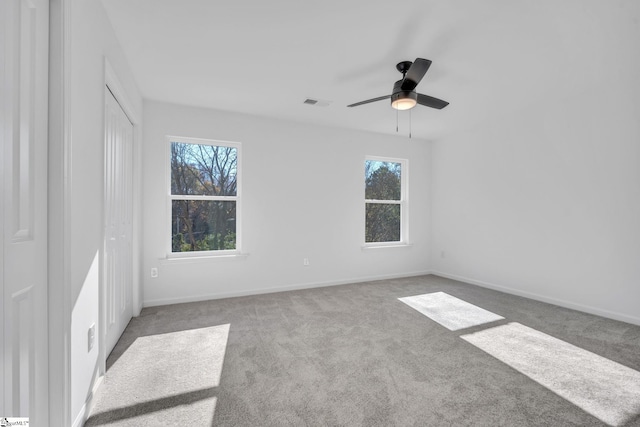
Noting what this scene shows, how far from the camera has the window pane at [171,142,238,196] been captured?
12.9 ft

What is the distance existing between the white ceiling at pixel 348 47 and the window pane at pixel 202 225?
136cm

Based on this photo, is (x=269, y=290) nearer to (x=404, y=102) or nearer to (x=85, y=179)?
(x=85, y=179)

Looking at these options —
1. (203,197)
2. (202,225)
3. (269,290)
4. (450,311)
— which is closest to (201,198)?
(203,197)

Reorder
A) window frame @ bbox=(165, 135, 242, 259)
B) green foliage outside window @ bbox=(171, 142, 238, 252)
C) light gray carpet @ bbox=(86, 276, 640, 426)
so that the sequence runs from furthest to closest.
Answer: green foliage outside window @ bbox=(171, 142, 238, 252), window frame @ bbox=(165, 135, 242, 259), light gray carpet @ bbox=(86, 276, 640, 426)

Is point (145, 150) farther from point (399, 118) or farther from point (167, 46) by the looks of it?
point (399, 118)

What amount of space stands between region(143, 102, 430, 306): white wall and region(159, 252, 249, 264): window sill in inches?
0.9

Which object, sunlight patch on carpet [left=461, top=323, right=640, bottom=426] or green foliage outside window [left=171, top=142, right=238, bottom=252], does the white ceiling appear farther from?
sunlight patch on carpet [left=461, top=323, right=640, bottom=426]

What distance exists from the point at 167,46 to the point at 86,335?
230 centimetres

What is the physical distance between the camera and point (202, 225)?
4035mm

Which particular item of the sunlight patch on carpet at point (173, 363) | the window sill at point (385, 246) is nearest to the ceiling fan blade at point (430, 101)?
the window sill at point (385, 246)

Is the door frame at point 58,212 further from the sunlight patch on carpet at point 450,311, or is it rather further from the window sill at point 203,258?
the sunlight patch on carpet at point 450,311

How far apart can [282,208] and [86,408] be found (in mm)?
3078

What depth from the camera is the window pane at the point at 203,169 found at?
3918 mm

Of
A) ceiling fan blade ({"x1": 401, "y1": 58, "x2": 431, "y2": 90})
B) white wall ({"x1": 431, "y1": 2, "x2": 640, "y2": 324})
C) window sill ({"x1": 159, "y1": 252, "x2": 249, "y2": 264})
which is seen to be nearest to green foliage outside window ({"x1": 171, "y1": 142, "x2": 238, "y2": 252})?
window sill ({"x1": 159, "y1": 252, "x2": 249, "y2": 264})
